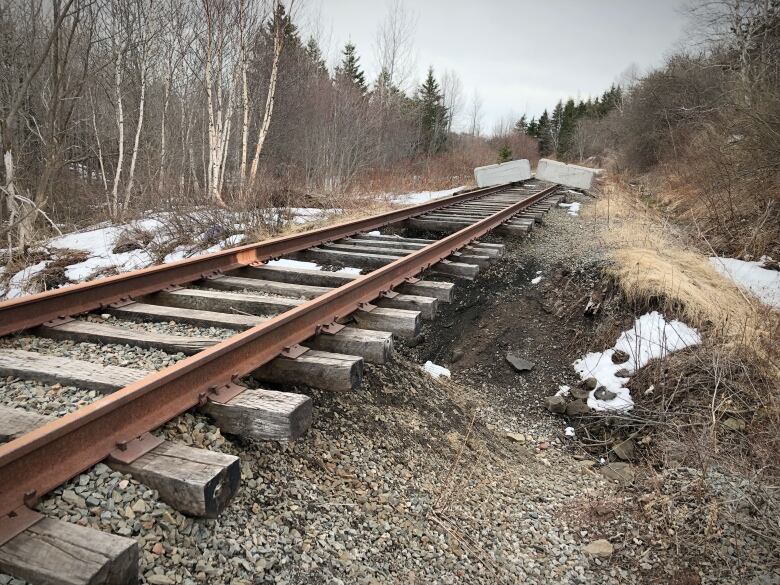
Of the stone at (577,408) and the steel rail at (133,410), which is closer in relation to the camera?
the steel rail at (133,410)

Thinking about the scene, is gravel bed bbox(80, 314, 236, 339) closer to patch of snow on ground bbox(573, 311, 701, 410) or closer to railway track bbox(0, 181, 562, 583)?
railway track bbox(0, 181, 562, 583)

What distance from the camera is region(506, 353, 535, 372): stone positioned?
16.3 ft

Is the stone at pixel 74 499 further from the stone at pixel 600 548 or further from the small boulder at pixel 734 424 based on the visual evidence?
the small boulder at pixel 734 424

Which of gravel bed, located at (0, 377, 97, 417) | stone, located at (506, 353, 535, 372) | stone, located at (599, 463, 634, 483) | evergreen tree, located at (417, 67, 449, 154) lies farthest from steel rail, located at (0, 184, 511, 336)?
evergreen tree, located at (417, 67, 449, 154)

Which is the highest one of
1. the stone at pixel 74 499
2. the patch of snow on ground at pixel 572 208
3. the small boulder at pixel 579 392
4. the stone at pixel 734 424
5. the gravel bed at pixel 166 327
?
the patch of snow on ground at pixel 572 208

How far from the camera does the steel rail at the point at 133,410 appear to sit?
153 cm

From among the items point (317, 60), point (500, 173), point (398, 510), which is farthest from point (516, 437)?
point (317, 60)

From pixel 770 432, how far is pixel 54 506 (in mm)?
3799

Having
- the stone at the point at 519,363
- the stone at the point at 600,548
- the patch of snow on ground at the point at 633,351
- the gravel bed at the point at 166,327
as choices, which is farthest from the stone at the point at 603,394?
the gravel bed at the point at 166,327

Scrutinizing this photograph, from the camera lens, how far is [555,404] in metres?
4.53

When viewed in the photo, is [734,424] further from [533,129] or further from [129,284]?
[533,129]

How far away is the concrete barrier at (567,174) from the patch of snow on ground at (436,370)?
1511 centimetres

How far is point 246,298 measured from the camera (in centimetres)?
357

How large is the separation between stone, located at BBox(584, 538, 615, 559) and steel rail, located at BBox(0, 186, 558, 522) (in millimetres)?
1886
